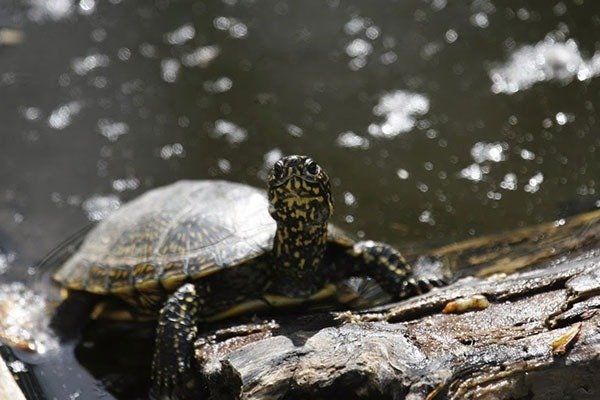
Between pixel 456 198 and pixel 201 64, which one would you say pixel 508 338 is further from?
pixel 201 64

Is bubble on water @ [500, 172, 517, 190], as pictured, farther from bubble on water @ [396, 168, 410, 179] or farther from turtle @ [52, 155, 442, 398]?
turtle @ [52, 155, 442, 398]

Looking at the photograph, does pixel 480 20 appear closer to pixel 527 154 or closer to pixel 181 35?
pixel 527 154

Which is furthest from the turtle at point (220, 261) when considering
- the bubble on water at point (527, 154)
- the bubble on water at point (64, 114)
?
the bubble on water at point (64, 114)

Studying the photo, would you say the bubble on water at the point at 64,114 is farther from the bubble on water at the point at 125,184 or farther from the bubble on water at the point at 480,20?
the bubble on water at the point at 480,20

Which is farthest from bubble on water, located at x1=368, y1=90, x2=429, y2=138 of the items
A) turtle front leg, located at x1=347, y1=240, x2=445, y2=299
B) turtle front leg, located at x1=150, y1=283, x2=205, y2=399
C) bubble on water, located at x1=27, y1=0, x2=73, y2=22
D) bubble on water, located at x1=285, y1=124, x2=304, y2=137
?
bubble on water, located at x1=27, y1=0, x2=73, y2=22

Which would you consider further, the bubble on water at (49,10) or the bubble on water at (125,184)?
the bubble on water at (49,10)

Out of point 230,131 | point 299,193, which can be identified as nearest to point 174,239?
point 299,193
